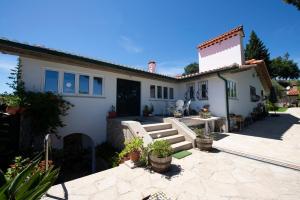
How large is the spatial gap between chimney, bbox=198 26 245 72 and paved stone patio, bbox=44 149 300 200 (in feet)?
31.4

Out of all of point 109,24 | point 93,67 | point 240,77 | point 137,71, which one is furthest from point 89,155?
point 240,77

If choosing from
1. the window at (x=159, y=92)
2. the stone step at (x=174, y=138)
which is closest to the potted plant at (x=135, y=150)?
the stone step at (x=174, y=138)

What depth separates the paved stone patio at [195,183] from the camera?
11.2 ft

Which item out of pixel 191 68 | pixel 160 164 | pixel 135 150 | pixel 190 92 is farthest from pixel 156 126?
pixel 191 68

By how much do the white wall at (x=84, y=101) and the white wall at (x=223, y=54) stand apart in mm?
7984

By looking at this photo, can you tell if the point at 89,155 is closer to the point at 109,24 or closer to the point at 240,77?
the point at 109,24

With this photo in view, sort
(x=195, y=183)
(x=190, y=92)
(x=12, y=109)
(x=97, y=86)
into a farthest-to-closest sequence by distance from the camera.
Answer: (x=190, y=92) → (x=97, y=86) → (x=12, y=109) → (x=195, y=183)

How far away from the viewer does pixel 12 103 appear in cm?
515

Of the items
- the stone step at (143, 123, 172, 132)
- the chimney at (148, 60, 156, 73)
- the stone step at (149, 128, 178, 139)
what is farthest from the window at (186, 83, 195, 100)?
the stone step at (149, 128, 178, 139)

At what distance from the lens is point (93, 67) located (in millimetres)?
7840

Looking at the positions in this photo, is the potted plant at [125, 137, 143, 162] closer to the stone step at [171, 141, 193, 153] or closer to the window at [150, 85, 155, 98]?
the stone step at [171, 141, 193, 153]

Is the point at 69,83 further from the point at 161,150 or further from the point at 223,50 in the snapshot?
the point at 223,50

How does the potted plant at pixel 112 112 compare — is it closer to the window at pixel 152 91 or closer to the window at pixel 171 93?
the window at pixel 152 91

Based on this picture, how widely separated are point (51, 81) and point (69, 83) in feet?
2.36
